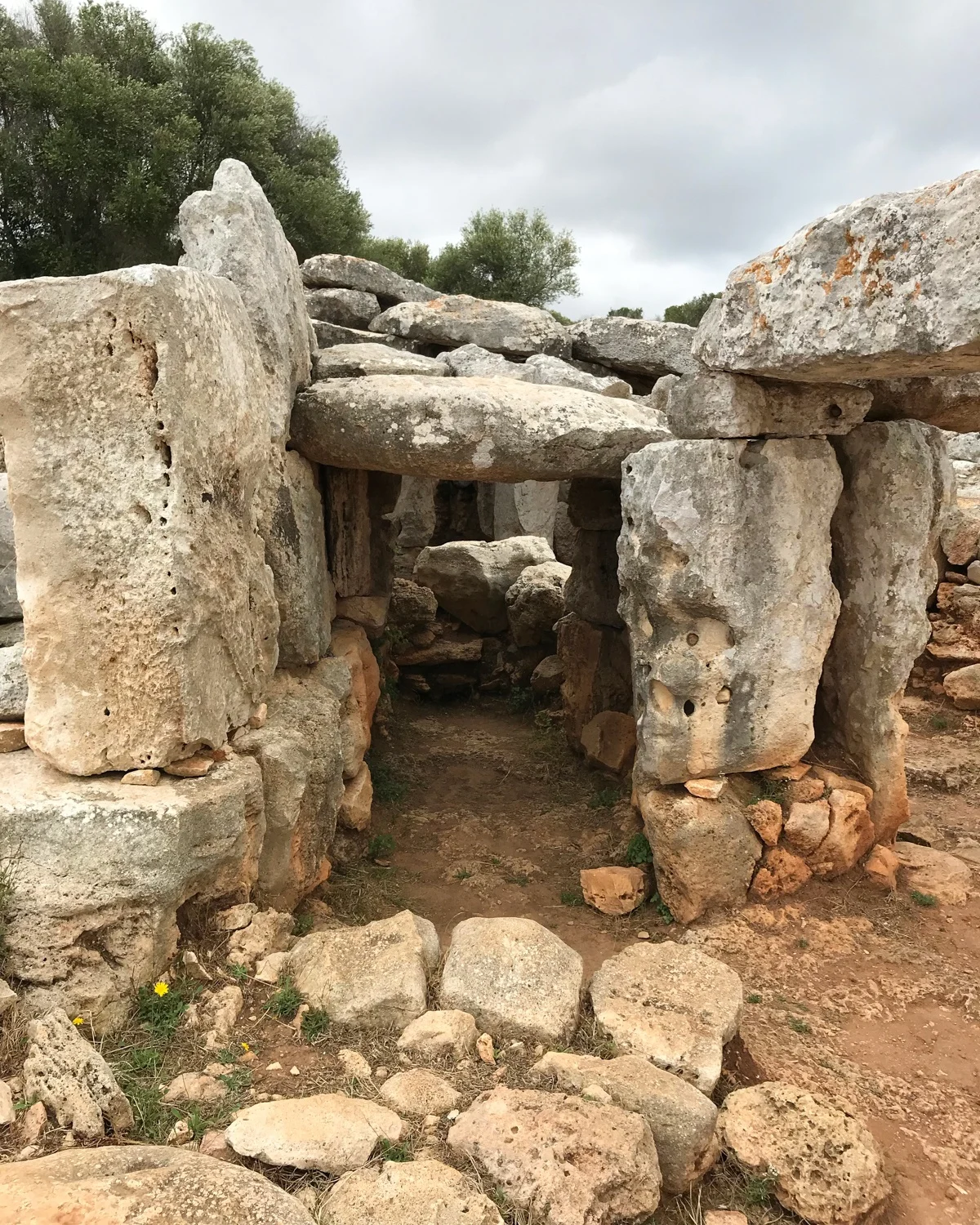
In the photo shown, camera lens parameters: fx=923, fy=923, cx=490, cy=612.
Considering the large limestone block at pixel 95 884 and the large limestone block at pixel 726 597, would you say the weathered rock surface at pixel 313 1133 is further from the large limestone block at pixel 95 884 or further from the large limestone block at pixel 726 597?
the large limestone block at pixel 726 597

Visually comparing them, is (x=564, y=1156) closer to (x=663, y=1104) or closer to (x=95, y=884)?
(x=663, y=1104)

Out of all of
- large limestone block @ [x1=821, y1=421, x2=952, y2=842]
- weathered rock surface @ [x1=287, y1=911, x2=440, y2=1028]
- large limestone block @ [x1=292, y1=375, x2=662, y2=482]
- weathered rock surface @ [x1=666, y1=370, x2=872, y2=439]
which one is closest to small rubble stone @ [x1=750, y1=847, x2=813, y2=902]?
large limestone block @ [x1=821, y1=421, x2=952, y2=842]

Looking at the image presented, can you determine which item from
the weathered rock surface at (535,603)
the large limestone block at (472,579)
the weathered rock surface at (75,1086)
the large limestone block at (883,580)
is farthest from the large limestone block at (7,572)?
the weathered rock surface at (535,603)

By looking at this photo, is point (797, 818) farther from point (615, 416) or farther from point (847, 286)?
point (847, 286)

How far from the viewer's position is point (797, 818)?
453 centimetres

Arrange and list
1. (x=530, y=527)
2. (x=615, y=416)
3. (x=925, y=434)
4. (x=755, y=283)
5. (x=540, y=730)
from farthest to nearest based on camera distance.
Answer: (x=530, y=527) < (x=540, y=730) < (x=615, y=416) < (x=925, y=434) < (x=755, y=283)

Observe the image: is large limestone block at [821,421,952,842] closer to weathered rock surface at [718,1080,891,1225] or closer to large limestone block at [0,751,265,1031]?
weathered rock surface at [718,1080,891,1225]

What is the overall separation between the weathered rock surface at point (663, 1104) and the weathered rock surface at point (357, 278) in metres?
10.1

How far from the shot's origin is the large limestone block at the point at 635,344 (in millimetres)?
10680

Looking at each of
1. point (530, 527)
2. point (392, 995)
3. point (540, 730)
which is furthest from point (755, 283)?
point (530, 527)

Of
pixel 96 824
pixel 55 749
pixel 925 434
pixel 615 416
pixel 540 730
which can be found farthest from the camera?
pixel 540 730

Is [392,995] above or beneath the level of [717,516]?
beneath

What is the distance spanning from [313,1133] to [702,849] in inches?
101

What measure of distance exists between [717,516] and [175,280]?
94.5 inches
